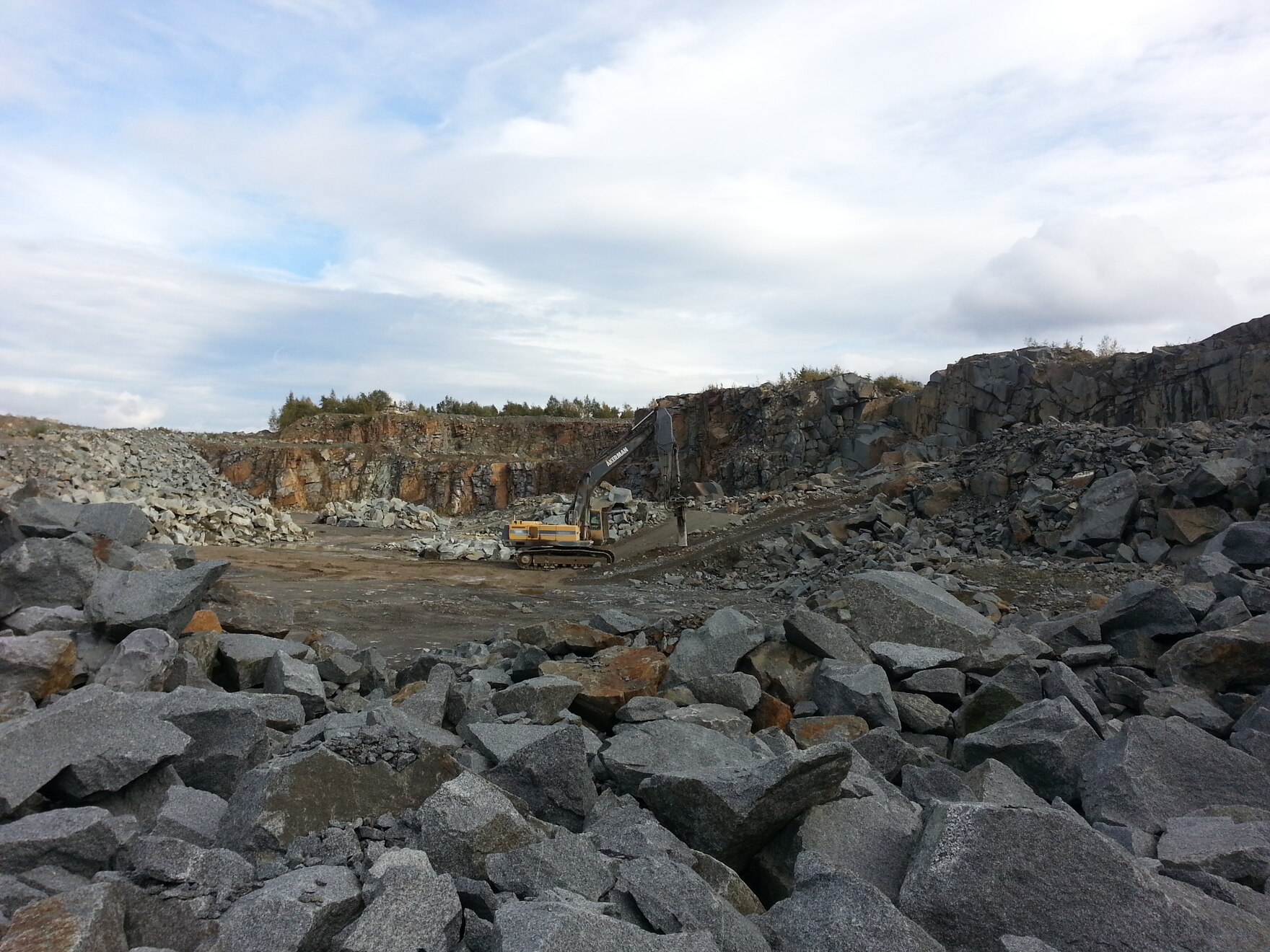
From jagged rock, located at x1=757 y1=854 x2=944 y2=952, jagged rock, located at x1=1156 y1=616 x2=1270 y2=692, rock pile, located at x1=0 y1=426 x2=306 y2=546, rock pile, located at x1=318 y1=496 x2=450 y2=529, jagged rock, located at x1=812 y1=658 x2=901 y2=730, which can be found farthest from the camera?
rock pile, located at x1=318 y1=496 x2=450 y2=529

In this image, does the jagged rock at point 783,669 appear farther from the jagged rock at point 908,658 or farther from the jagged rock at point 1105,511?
the jagged rock at point 1105,511

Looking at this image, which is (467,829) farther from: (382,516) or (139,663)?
(382,516)

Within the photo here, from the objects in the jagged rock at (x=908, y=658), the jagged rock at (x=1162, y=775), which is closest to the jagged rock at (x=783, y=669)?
the jagged rock at (x=908, y=658)

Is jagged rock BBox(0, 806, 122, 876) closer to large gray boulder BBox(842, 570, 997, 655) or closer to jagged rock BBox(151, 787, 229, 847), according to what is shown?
jagged rock BBox(151, 787, 229, 847)

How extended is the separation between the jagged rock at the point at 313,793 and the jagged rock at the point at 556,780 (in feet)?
1.02

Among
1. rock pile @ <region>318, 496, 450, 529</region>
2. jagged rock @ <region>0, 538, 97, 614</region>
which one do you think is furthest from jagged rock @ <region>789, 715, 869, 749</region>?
rock pile @ <region>318, 496, 450, 529</region>

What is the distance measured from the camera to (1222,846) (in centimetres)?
312

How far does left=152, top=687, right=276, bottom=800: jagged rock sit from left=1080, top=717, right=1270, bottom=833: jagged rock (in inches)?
158

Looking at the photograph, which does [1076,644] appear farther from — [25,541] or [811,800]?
[25,541]

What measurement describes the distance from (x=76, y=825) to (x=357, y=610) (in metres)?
9.07

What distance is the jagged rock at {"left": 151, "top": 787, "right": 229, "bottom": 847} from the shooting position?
2852 millimetres

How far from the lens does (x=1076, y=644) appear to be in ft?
21.3

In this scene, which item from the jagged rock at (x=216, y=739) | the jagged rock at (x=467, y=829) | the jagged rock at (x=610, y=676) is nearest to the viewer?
the jagged rock at (x=467, y=829)

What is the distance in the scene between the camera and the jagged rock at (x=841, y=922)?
2279 mm
